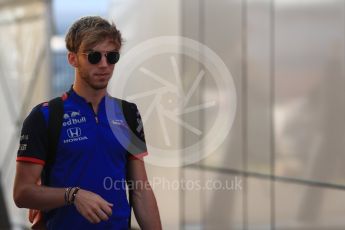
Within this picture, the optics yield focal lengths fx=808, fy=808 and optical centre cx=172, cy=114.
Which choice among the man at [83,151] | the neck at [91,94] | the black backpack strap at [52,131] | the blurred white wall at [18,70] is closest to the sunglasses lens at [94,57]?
the man at [83,151]

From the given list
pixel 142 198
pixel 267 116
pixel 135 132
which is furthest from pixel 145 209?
pixel 267 116

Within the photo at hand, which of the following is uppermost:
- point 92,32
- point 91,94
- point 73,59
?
point 92,32

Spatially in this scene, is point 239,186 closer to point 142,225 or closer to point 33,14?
point 142,225

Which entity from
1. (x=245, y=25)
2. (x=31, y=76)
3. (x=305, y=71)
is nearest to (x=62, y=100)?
(x=305, y=71)

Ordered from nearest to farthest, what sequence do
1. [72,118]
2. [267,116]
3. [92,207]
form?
[92,207] < [72,118] < [267,116]

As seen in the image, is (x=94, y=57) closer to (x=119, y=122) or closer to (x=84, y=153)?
(x=119, y=122)

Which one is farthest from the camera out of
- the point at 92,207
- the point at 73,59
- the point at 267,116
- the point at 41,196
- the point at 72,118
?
the point at 267,116

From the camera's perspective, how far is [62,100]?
3.38 m

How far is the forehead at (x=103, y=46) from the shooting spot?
11.0 feet

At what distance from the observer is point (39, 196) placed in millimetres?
3199

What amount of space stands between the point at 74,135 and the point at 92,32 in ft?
1.42

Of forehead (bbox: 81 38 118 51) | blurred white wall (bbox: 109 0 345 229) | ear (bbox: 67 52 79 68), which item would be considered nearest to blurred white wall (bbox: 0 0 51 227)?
blurred white wall (bbox: 109 0 345 229)

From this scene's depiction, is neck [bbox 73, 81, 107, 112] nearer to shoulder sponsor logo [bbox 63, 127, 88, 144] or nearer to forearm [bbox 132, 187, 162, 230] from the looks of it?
shoulder sponsor logo [bbox 63, 127, 88, 144]

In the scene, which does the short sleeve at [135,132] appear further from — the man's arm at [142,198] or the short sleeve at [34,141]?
the short sleeve at [34,141]
